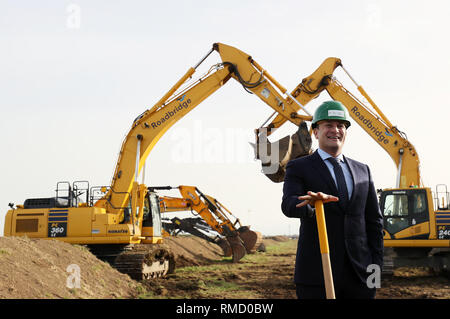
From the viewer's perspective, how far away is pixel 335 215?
3.04m

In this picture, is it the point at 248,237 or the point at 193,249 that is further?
the point at 193,249

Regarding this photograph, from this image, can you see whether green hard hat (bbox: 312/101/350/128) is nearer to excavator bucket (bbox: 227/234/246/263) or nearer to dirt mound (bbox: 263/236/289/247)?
excavator bucket (bbox: 227/234/246/263)

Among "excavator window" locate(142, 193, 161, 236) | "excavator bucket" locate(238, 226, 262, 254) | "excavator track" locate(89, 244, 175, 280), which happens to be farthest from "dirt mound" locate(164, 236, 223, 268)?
"excavator track" locate(89, 244, 175, 280)

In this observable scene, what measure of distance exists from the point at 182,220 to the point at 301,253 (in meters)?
21.3

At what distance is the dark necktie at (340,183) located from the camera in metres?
3.05

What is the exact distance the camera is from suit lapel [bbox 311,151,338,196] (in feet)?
10.1

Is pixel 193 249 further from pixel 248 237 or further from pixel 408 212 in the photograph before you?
pixel 408 212

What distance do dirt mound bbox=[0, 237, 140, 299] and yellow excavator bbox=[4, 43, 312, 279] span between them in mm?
803

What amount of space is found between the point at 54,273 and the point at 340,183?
28.2ft

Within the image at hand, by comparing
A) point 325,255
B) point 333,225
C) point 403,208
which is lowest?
point 325,255

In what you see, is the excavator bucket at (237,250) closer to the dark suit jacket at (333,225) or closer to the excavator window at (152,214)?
the excavator window at (152,214)

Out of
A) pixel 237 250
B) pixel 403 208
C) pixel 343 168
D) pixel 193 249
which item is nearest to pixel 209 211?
pixel 237 250

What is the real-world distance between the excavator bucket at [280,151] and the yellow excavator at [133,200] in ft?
4.95
